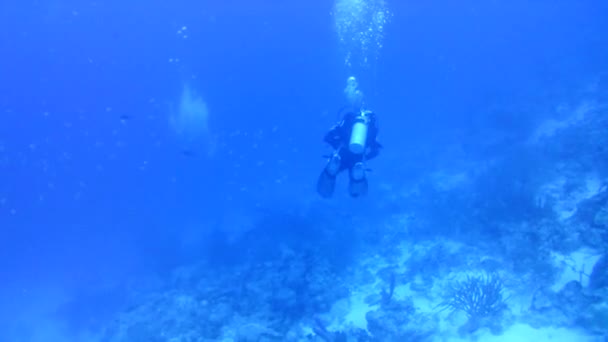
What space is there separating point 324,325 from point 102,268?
1523 centimetres

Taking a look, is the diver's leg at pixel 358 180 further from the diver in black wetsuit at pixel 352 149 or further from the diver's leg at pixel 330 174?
the diver's leg at pixel 330 174

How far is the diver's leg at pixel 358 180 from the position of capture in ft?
31.2

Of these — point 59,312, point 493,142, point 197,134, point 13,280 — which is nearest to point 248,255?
point 59,312

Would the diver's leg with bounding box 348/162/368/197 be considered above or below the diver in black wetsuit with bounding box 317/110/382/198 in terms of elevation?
below

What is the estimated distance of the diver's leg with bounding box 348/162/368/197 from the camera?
9508 mm

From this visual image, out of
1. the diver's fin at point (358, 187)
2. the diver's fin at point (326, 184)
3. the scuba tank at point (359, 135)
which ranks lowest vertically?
the diver's fin at point (358, 187)

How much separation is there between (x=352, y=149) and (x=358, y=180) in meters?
0.80

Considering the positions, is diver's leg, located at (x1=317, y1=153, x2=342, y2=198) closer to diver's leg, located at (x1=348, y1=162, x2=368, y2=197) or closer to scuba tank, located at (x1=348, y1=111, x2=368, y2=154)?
diver's leg, located at (x1=348, y1=162, x2=368, y2=197)

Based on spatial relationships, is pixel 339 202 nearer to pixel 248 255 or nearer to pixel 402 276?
pixel 248 255

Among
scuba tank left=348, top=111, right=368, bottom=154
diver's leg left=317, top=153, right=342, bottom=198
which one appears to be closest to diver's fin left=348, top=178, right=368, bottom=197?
diver's leg left=317, top=153, right=342, bottom=198

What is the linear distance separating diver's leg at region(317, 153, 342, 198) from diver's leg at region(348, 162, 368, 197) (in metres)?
0.36

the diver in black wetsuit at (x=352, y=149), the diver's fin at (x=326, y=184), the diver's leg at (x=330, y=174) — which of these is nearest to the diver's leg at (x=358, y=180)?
the diver in black wetsuit at (x=352, y=149)

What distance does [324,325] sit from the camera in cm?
1028

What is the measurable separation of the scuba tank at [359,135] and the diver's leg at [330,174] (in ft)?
1.94
